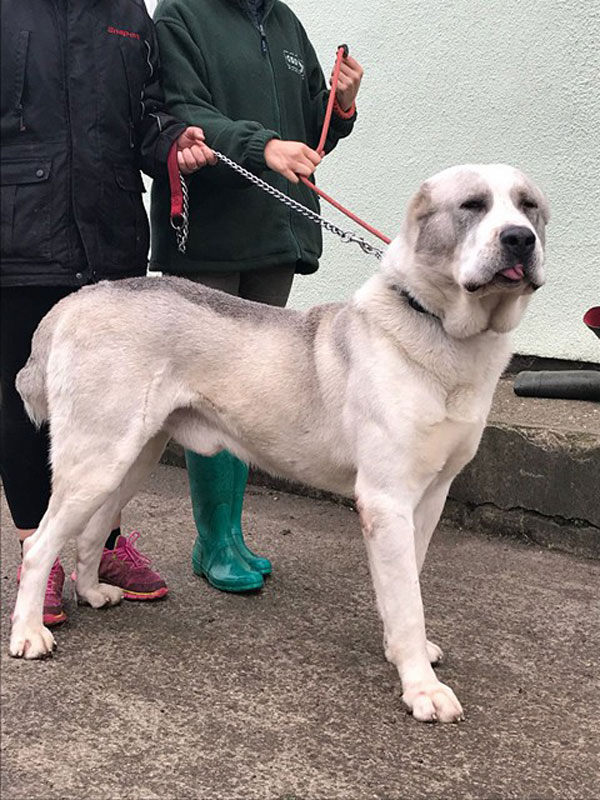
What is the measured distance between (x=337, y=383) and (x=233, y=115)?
1.17 m

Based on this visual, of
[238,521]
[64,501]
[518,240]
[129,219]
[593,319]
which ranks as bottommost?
[238,521]

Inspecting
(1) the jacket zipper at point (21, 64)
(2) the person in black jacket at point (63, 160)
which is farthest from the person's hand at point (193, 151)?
(1) the jacket zipper at point (21, 64)

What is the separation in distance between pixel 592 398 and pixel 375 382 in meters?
1.92

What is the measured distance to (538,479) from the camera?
3.91 m

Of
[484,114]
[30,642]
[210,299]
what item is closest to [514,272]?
[210,299]

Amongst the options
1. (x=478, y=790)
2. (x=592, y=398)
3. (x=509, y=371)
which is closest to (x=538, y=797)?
(x=478, y=790)

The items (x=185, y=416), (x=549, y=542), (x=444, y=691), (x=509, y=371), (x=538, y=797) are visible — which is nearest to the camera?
(x=538, y=797)

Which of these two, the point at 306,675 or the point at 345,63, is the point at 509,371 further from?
the point at 306,675

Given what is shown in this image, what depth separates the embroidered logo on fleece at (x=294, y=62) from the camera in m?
3.49

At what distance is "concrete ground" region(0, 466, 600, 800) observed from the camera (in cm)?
233

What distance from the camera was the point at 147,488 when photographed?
4934 mm

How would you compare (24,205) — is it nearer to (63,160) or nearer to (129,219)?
(63,160)

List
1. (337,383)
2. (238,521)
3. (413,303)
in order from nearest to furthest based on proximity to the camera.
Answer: (413,303), (337,383), (238,521)

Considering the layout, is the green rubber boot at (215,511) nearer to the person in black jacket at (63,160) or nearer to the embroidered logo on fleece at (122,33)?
the person in black jacket at (63,160)
